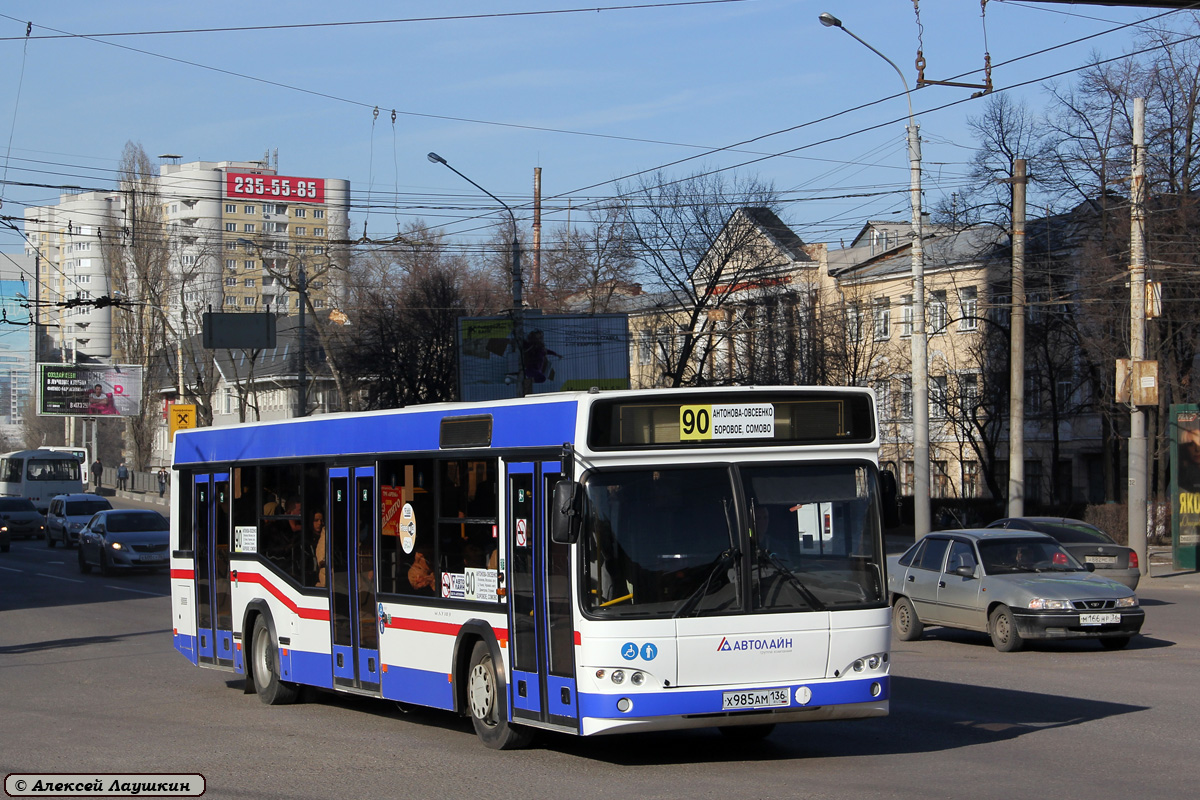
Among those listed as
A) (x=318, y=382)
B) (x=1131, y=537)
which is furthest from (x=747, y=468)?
(x=318, y=382)

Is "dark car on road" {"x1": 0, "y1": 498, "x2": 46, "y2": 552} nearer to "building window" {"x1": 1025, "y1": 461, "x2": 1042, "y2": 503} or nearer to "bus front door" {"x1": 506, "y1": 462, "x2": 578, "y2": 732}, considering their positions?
"building window" {"x1": 1025, "y1": 461, "x2": 1042, "y2": 503}

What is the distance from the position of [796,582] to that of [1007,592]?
25.9ft

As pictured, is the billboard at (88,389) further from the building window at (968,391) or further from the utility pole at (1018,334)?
the utility pole at (1018,334)

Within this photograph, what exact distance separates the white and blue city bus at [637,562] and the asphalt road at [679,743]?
39 centimetres

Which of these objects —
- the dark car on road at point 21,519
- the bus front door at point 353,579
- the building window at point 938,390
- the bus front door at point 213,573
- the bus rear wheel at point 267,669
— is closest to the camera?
the bus front door at point 353,579

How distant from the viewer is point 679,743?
32.9ft

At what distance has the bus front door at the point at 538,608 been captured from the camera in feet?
28.7

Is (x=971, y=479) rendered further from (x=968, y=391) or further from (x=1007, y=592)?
(x=1007, y=592)

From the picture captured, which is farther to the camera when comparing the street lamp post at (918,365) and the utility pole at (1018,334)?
the utility pole at (1018,334)

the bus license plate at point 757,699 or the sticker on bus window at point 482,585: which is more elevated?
the sticker on bus window at point 482,585

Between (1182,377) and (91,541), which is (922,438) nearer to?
(1182,377)

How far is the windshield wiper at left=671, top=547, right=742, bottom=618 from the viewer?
852 cm

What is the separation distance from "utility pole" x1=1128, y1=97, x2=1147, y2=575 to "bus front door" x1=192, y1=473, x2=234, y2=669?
63.2 ft

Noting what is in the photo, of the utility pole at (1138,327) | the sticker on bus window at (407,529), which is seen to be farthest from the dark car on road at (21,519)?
the sticker on bus window at (407,529)
